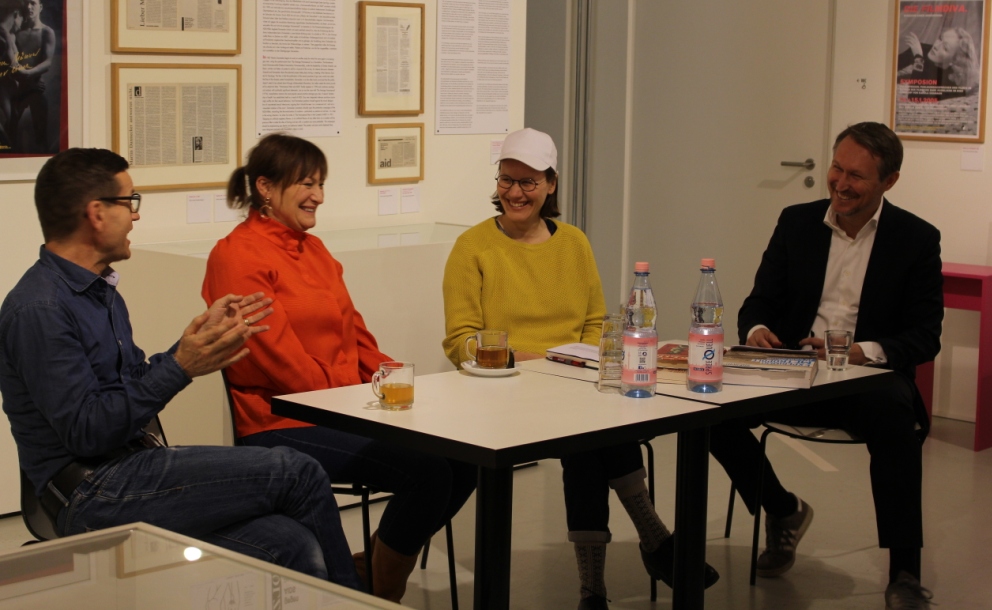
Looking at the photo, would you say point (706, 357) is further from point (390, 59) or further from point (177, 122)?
point (390, 59)

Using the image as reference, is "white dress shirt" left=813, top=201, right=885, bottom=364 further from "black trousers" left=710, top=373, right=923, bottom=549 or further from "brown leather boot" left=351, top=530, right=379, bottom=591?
"brown leather boot" left=351, top=530, right=379, bottom=591

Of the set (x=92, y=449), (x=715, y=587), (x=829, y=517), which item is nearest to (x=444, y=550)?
(x=715, y=587)

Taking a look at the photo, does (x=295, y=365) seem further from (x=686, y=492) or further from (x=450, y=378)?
(x=686, y=492)

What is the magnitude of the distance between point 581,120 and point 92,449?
A: 4.79 m

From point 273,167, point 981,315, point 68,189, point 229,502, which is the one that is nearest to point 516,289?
point 273,167

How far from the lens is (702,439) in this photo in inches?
107

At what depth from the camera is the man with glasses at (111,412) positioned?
89.4 inches

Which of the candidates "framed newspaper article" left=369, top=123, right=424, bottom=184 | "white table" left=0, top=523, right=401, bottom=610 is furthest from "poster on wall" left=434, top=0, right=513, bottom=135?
"white table" left=0, top=523, right=401, bottom=610

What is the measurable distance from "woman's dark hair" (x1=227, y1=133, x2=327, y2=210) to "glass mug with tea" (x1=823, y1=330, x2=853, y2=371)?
4.70ft

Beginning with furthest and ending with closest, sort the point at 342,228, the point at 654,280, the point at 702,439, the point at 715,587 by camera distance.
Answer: the point at 654,280 < the point at 342,228 < the point at 715,587 < the point at 702,439

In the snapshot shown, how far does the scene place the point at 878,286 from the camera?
343cm

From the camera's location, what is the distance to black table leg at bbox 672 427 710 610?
8.91 feet

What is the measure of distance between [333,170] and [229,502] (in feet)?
7.53

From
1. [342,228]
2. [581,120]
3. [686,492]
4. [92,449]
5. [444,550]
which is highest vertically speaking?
[581,120]
